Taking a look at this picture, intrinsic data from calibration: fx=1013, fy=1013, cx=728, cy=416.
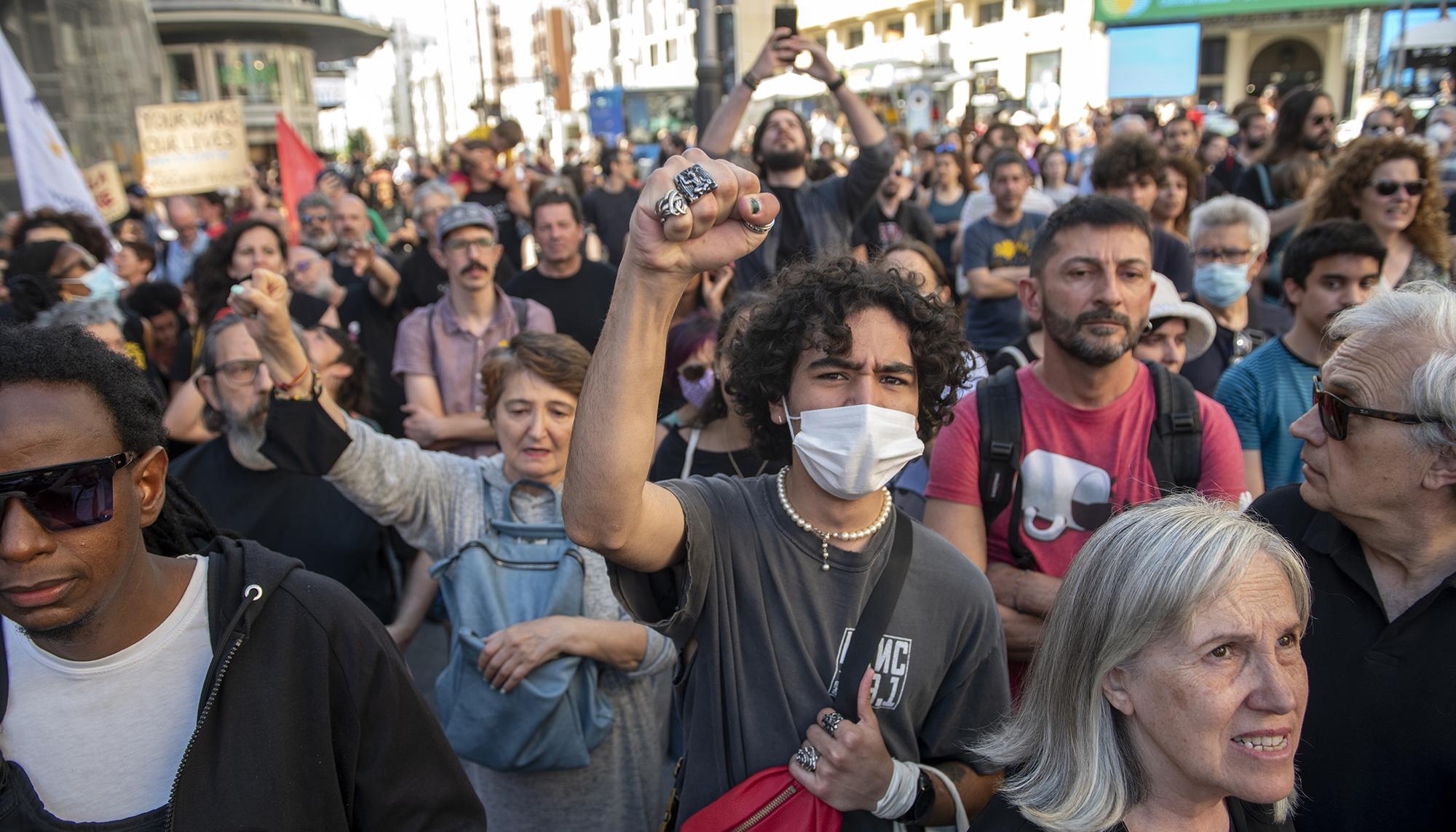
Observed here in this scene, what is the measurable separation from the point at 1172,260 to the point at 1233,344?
590 mm

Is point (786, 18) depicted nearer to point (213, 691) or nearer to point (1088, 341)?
point (1088, 341)

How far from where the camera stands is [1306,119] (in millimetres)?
6914

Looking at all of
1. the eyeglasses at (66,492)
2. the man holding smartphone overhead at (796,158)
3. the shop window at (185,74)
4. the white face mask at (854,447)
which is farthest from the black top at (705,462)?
the shop window at (185,74)

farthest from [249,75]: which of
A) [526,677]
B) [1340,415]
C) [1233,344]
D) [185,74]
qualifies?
[1340,415]

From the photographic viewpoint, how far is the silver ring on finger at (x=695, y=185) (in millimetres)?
1558

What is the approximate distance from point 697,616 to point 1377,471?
4.54ft

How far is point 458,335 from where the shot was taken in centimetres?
482

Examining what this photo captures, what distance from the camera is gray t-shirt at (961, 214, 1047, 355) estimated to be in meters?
6.11

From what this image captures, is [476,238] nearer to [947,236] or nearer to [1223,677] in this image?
[1223,677]

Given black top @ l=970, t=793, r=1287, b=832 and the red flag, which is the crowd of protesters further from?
the red flag

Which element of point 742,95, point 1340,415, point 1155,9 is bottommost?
point 1340,415

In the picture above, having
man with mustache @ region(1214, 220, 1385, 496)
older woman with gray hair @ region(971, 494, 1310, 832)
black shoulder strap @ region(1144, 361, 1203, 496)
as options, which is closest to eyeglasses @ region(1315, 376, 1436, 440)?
older woman with gray hair @ region(971, 494, 1310, 832)

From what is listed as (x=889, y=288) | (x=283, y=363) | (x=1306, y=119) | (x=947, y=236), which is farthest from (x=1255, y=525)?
(x=947, y=236)

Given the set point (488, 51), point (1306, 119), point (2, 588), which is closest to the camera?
point (2, 588)
